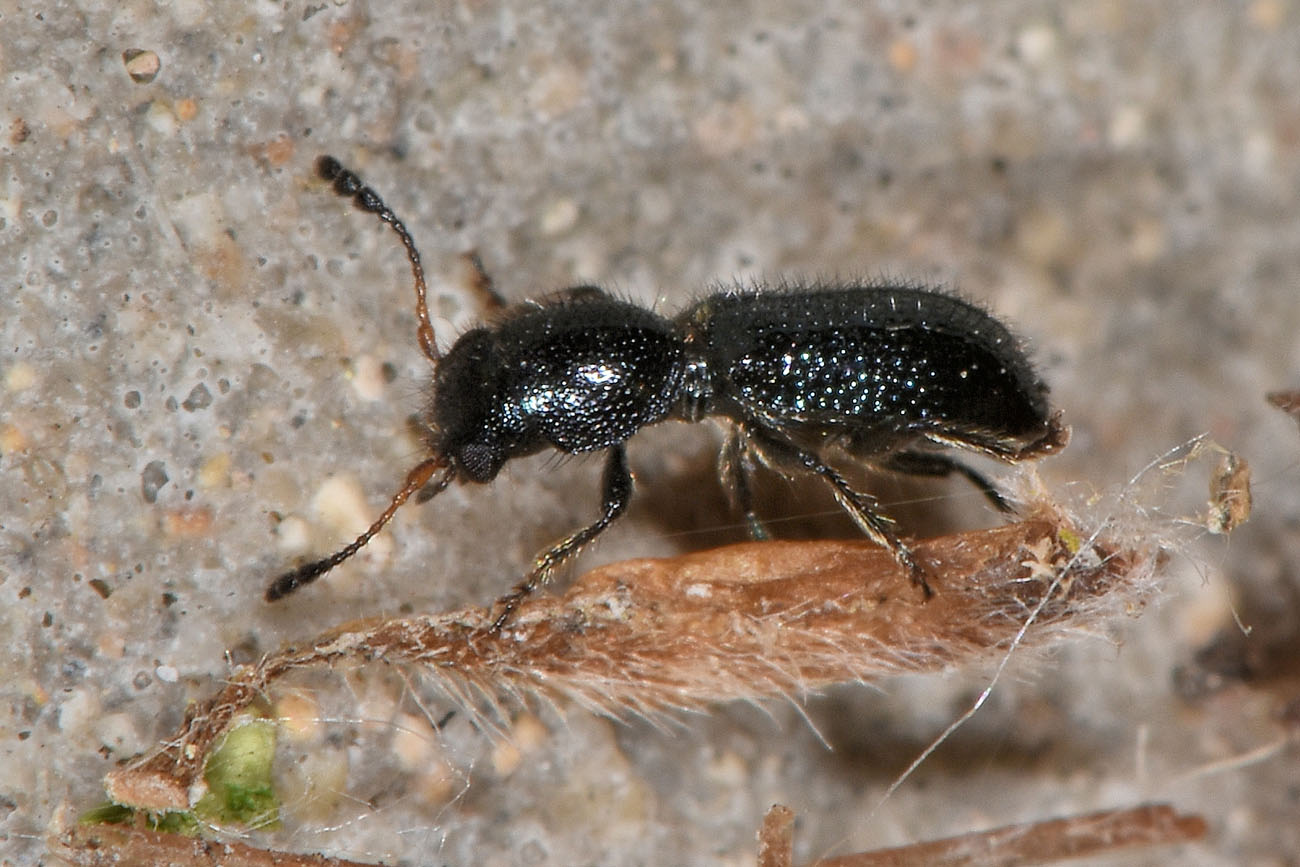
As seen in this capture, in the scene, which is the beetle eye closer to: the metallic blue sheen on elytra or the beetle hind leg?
the metallic blue sheen on elytra

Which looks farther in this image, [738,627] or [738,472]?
[738,472]

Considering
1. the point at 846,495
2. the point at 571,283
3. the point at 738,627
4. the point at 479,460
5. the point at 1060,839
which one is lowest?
the point at 1060,839

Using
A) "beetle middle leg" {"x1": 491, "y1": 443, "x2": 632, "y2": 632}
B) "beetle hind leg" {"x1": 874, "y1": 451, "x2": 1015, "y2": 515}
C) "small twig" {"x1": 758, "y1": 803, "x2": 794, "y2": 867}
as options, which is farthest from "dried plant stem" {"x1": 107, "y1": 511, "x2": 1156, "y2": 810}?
"beetle hind leg" {"x1": 874, "y1": 451, "x2": 1015, "y2": 515}

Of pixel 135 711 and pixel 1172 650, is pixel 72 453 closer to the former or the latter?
pixel 135 711

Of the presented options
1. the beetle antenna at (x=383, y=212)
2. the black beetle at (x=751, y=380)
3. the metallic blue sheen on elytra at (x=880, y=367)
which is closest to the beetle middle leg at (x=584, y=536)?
the black beetle at (x=751, y=380)

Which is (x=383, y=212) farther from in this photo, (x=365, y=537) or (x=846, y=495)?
(x=846, y=495)

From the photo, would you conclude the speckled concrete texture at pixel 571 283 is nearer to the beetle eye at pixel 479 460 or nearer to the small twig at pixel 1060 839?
the beetle eye at pixel 479 460

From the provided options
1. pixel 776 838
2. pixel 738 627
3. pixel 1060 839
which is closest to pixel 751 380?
pixel 738 627
